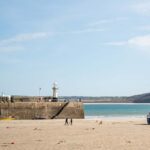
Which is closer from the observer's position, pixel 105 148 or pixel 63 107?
pixel 105 148

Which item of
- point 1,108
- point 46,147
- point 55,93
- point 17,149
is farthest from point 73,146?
point 55,93

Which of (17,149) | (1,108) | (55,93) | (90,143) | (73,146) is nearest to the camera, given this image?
(17,149)

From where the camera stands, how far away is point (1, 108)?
5050 centimetres

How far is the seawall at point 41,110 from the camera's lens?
5094 centimetres

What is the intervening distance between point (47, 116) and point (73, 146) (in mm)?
33392

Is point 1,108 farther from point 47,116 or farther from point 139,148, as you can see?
point 139,148

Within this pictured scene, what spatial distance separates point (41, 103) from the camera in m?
52.5

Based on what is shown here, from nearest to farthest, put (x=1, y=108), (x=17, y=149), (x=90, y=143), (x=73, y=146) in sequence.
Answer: (x=17, y=149) < (x=73, y=146) < (x=90, y=143) < (x=1, y=108)

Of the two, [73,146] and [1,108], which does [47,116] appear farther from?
[73,146]

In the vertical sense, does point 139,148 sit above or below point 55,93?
below

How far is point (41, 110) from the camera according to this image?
5238 centimetres

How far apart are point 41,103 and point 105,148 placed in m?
34.3

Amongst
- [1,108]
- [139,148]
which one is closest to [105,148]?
[139,148]

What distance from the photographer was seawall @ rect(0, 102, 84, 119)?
5094cm
